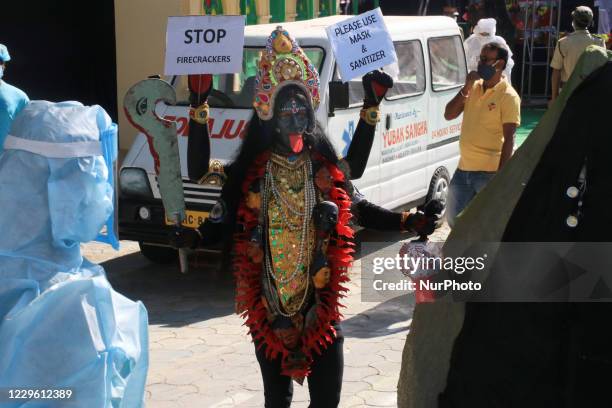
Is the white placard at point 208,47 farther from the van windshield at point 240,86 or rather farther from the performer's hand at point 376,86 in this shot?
the van windshield at point 240,86

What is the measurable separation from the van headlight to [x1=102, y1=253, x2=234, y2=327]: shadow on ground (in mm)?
737

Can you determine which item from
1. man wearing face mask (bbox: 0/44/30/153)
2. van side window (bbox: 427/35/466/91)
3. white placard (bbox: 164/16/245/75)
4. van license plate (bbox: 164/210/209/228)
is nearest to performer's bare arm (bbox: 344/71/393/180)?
white placard (bbox: 164/16/245/75)

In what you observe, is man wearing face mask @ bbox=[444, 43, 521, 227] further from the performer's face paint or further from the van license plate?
the performer's face paint

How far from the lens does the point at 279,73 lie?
3.80 m

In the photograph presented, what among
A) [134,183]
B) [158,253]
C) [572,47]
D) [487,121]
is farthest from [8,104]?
[572,47]

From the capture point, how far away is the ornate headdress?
379cm

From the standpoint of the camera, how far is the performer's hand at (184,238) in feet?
12.3

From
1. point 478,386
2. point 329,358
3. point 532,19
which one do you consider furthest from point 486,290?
point 532,19

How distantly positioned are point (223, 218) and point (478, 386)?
164 cm

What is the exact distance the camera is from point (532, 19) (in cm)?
1870

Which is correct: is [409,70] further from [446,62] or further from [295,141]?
Result: [295,141]

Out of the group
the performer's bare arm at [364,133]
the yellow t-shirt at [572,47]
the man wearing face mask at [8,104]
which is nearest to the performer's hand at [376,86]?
the performer's bare arm at [364,133]

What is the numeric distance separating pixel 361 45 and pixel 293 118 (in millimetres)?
813

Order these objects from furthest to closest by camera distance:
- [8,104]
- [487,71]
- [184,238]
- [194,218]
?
[194,218]
[487,71]
[8,104]
[184,238]
